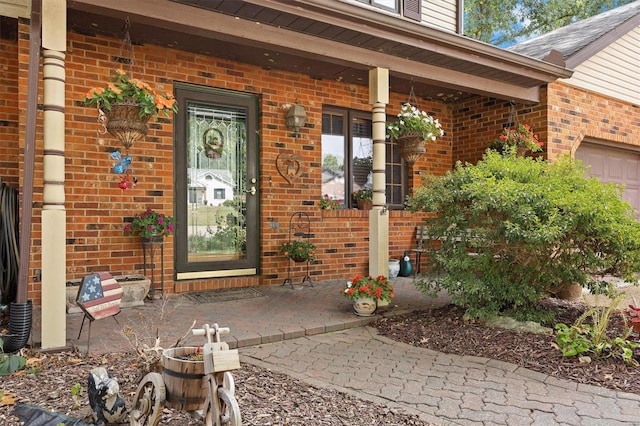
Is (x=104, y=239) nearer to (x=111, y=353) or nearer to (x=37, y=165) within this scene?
(x=37, y=165)

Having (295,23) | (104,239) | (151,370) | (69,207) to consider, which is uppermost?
(295,23)

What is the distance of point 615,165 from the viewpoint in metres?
7.90

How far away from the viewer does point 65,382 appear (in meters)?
2.77

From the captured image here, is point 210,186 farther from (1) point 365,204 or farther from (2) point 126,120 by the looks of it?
Answer: (1) point 365,204

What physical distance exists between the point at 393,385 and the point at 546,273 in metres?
2.13

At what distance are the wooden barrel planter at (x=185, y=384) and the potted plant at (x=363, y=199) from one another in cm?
482

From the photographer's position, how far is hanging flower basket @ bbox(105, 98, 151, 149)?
3.71 meters

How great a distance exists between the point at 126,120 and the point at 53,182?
76cm

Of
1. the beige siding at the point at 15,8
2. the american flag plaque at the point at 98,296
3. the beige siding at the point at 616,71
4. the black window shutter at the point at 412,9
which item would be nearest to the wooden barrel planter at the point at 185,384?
the american flag plaque at the point at 98,296

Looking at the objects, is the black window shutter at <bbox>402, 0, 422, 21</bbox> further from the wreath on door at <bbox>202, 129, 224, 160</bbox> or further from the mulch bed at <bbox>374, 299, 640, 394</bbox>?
the mulch bed at <bbox>374, 299, 640, 394</bbox>

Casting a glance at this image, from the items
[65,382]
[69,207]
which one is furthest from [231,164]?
[65,382]

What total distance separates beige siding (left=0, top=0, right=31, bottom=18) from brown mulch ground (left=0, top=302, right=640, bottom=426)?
300cm

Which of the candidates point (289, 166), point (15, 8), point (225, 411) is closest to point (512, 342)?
point (225, 411)

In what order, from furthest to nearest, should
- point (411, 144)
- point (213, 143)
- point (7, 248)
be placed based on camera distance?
point (213, 143), point (411, 144), point (7, 248)
